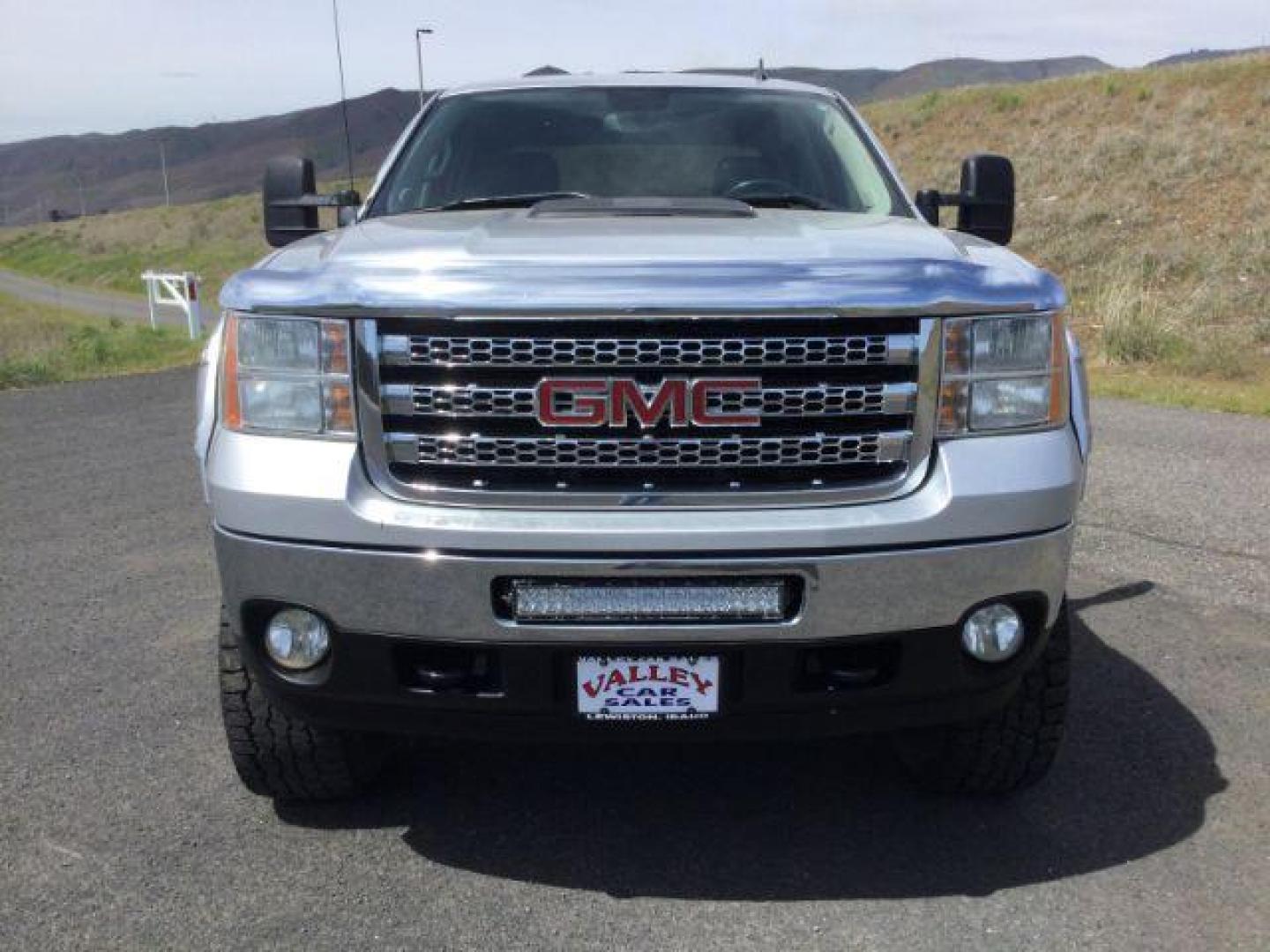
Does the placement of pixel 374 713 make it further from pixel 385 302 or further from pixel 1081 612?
pixel 1081 612

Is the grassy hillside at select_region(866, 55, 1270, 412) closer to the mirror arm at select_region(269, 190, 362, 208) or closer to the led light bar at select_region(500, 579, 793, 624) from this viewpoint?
the mirror arm at select_region(269, 190, 362, 208)

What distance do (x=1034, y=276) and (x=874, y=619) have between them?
2.82ft

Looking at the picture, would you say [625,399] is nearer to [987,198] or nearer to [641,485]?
[641,485]

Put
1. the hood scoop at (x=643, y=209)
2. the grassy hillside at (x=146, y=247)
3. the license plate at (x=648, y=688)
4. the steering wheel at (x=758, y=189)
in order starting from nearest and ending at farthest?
the license plate at (x=648, y=688) → the hood scoop at (x=643, y=209) → the steering wheel at (x=758, y=189) → the grassy hillside at (x=146, y=247)

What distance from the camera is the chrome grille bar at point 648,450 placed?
286cm

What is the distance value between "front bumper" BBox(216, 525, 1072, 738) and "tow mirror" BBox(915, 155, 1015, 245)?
5.71ft

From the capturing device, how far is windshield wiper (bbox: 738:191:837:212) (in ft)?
14.0

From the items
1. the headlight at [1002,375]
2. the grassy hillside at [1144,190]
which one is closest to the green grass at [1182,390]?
the grassy hillside at [1144,190]

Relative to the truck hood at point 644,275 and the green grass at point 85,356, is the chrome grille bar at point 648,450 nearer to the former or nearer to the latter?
the truck hood at point 644,275

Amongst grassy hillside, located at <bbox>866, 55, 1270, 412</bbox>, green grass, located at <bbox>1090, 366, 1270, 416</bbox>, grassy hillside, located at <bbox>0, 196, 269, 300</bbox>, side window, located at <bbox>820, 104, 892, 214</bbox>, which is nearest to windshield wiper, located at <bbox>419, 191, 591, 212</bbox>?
side window, located at <bbox>820, 104, 892, 214</bbox>

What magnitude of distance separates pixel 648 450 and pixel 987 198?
Answer: 2057 millimetres

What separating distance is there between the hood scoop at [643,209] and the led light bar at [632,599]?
120cm

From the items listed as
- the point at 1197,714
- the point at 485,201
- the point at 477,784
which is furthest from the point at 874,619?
the point at 485,201

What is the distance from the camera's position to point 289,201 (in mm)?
4418
